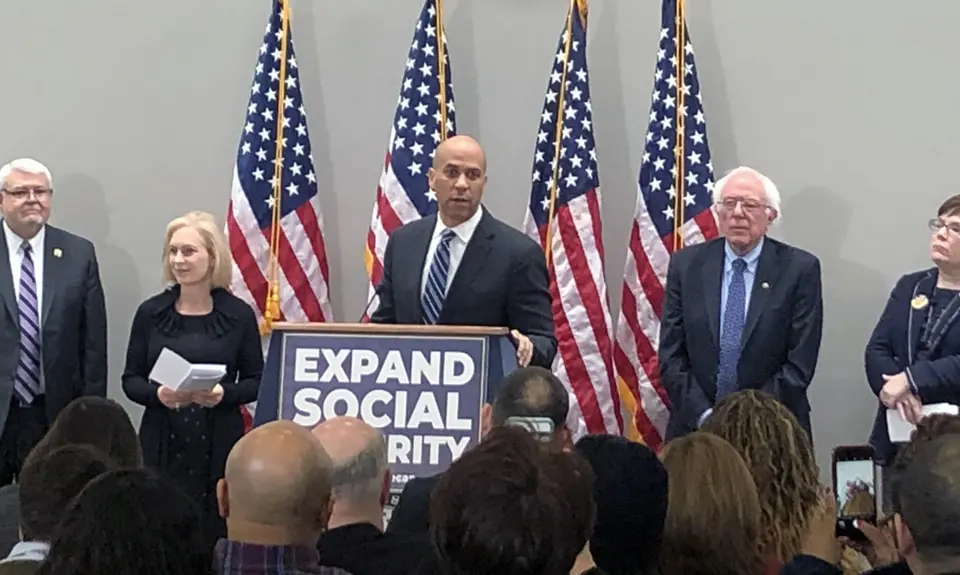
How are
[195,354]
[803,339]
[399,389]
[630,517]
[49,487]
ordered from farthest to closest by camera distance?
[195,354] → [803,339] → [399,389] → [49,487] → [630,517]

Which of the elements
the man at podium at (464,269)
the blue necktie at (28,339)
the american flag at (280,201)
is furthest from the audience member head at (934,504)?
the blue necktie at (28,339)

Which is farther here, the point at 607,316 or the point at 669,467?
the point at 607,316

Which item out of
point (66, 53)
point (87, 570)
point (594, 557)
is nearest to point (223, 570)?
point (87, 570)

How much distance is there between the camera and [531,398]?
2895mm

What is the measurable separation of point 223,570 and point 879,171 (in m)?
3.95

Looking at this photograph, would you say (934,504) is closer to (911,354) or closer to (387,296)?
(387,296)

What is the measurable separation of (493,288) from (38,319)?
2.00 meters

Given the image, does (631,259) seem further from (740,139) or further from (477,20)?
(477,20)

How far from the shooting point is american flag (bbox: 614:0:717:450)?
4.99m

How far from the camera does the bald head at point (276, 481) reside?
2.04 m

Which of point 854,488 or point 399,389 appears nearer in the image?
point 854,488

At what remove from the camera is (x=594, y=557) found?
6.66ft

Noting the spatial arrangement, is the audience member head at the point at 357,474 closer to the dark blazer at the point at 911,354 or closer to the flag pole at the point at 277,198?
the dark blazer at the point at 911,354

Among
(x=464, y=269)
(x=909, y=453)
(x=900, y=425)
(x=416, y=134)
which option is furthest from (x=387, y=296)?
(x=909, y=453)
